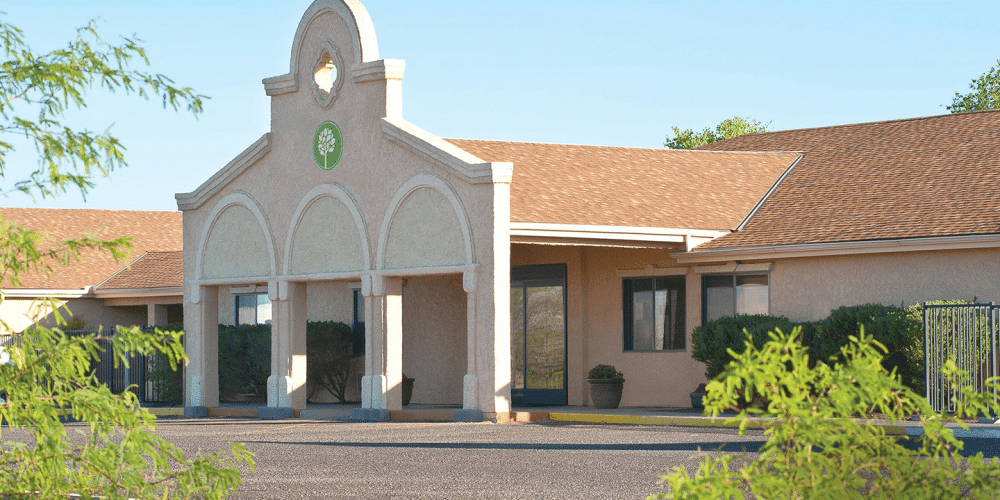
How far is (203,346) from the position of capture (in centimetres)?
2731

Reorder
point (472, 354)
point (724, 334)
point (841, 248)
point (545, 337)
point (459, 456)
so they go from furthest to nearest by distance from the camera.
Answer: point (545, 337)
point (841, 248)
point (724, 334)
point (472, 354)
point (459, 456)

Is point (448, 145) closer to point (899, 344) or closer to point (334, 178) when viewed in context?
point (334, 178)

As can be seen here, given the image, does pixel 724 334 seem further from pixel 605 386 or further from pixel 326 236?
pixel 326 236

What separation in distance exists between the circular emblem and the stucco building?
0.04m

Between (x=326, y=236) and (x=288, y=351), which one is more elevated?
(x=326, y=236)

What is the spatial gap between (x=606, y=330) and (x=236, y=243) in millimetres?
7467

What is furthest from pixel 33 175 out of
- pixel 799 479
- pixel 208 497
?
pixel 799 479

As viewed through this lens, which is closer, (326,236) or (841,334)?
(841,334)

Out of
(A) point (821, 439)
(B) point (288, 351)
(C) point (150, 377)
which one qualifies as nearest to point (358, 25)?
(B) point (288, 351)

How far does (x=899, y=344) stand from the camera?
792 inches

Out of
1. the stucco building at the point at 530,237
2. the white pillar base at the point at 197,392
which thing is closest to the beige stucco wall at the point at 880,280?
the stucco building at the point at 530,237

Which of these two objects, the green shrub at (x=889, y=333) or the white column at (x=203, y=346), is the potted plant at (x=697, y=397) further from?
the white column at (x=203, y=346)

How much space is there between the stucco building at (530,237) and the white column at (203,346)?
0.05m

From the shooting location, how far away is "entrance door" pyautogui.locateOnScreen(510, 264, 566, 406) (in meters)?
26.4
